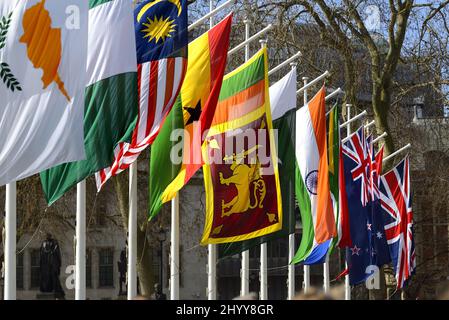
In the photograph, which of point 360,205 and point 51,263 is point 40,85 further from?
point 51,263

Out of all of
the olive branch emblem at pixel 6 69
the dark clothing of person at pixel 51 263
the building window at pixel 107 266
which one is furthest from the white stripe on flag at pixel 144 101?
the building window at pixel 107 266

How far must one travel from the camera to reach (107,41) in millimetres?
15336

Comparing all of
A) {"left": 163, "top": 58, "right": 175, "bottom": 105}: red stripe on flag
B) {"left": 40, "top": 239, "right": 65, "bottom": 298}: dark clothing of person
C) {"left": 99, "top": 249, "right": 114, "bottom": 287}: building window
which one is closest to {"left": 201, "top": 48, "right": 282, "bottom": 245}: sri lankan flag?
{"left": 163, "top": 58, "right": 175, "bottom": 105}: red stripe on flag

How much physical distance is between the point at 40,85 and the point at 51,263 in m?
25.2

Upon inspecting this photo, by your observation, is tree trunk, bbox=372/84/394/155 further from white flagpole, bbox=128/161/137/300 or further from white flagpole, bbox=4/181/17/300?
white flagpole, bbox=4/181/17/300

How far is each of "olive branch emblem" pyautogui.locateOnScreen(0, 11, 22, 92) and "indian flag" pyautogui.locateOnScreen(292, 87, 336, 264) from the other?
10357 mm

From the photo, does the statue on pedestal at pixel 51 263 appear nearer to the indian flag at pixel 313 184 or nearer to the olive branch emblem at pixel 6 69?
the indian flag at pixel 313 184

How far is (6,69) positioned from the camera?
46.6 ft

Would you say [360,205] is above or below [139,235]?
above

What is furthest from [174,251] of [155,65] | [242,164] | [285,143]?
[155,65]

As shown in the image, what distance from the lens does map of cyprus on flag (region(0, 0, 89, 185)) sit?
46.6 feet

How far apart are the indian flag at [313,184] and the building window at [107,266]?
40553 millimetres
